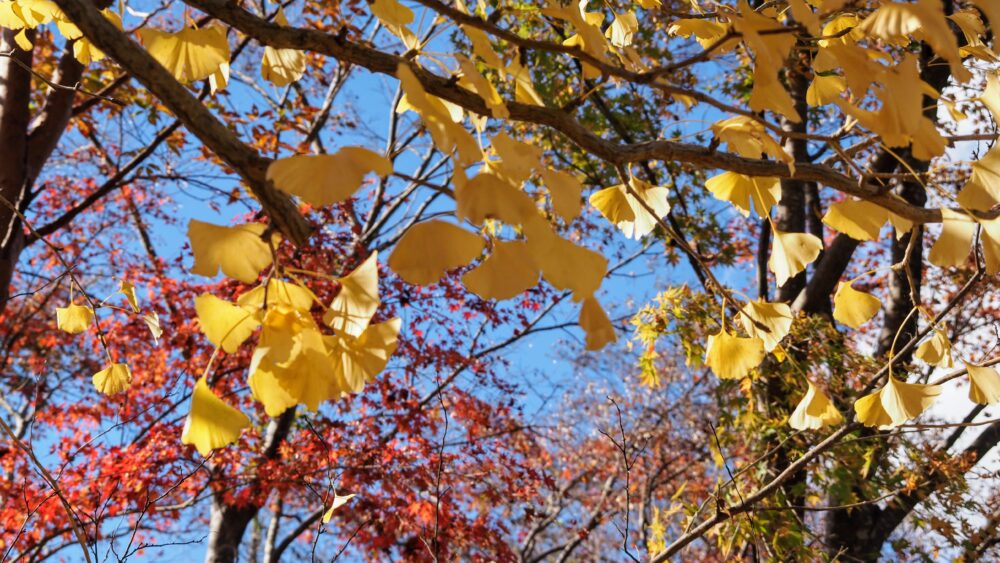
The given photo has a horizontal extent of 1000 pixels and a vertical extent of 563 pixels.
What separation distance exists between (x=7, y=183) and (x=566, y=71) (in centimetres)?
→ 319

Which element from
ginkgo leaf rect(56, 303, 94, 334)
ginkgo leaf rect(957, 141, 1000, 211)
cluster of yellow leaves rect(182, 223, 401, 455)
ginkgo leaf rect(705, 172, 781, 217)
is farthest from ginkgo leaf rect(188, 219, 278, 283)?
ginkgo leaf rect(56, 303, 94, 334)

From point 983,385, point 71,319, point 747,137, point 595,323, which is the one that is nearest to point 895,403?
point 983,385

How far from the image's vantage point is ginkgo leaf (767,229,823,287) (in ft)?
3.32

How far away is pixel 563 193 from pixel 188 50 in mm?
623

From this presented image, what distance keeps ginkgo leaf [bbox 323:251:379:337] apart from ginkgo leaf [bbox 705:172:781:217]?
1.84ft

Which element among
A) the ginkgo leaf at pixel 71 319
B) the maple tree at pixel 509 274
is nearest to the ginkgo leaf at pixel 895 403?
the maple tree at pixel 509 274

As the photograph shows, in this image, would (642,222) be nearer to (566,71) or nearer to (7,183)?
(7,183)

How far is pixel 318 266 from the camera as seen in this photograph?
407 centimetres

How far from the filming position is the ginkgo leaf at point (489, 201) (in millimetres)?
574

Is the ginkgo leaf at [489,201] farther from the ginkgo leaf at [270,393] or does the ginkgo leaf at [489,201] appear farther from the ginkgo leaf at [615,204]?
the ginkgo leaf at [615,204]

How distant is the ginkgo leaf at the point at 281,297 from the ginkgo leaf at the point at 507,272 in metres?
0.17

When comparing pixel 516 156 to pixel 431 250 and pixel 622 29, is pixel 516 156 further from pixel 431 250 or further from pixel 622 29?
pixel 622 29

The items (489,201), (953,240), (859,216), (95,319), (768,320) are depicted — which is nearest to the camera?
(489,201)

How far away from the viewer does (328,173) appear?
590mm
